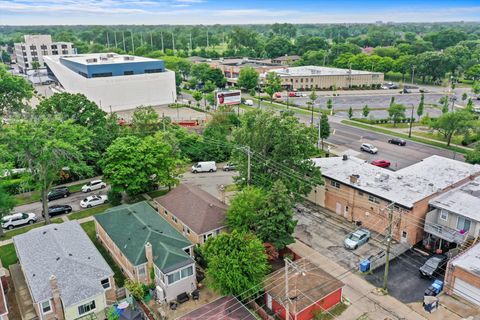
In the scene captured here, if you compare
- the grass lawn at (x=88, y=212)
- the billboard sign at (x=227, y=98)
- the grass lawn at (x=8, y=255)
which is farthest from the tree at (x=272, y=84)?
the grass lawn at (x=8, y=255)

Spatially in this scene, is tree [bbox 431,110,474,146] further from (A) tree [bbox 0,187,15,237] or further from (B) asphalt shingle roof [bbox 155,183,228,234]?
(A) tree [bbox 0,187,15,237]

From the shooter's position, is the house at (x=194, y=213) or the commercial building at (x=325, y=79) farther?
the commercial building at (x=325, y=79)

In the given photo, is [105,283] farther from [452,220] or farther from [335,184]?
[452,220]

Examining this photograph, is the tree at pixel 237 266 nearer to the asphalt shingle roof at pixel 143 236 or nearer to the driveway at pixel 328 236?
the asphalt shingle roof at pixel 143 236

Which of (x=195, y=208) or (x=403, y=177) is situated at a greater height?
(x=403, y=177)

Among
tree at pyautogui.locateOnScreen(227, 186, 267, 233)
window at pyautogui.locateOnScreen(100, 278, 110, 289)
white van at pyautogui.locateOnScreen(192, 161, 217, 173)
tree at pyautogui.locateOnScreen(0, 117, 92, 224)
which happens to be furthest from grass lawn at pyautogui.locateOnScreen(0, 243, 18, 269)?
white van at pyautogui.locateOnScreen(192, 161, 217, 173)

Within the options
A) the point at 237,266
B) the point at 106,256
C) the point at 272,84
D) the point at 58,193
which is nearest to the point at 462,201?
the point at 237,266

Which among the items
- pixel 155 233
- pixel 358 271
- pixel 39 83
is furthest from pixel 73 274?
pixel 39 83
